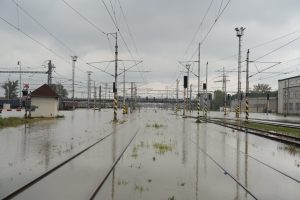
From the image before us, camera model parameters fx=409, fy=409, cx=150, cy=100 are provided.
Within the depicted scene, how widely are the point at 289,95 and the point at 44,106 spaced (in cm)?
6516

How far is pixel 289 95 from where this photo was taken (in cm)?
9319

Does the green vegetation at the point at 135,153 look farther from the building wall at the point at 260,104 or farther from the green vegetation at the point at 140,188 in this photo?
the building wall at the point at 260,104

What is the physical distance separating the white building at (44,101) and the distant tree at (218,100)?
5514 inches

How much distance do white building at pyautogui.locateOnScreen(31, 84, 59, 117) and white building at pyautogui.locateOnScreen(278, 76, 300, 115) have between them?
60578 millimetres

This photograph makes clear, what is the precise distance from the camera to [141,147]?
17750mm

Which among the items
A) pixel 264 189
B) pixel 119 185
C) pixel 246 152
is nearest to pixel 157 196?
pixel 119 185

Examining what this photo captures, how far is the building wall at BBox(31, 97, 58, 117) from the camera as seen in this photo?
144 ft

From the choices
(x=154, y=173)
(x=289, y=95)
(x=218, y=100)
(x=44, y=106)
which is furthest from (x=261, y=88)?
(x=154, y=173)

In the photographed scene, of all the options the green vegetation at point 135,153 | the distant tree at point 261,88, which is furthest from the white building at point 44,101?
the distant tree at point 261,88

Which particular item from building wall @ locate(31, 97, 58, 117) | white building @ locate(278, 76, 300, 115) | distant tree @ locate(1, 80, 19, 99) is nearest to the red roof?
building wall @ locate(31, 97, 58, 117)

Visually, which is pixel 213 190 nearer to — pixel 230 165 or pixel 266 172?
pixel 266 172

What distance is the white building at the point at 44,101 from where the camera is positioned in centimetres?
4312

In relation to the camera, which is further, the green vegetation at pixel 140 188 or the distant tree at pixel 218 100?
the distant tree at pixel 218 100

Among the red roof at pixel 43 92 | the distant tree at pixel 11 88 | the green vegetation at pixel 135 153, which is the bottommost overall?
the green vegetation at pixel 135 153
